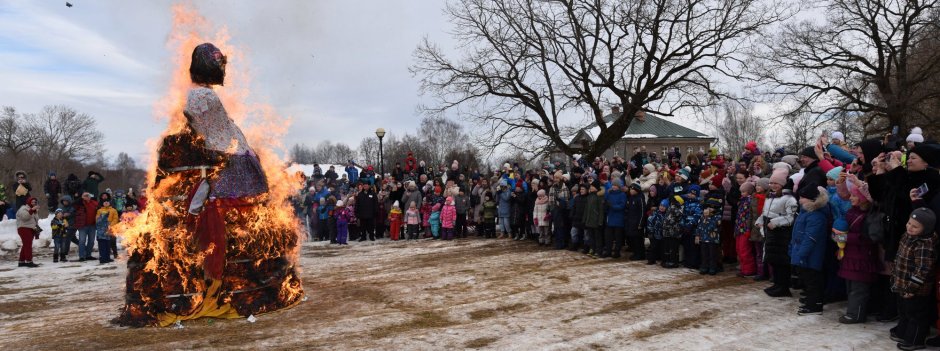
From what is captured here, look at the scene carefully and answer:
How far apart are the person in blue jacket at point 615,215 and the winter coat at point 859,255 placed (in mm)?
5172

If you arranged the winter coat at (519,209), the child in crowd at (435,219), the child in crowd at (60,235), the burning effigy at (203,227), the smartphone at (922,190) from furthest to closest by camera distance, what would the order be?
the child in crowd at (435,219) < the winter coat at (519,209) < the child in crowd at (60,235) < the burning effigy at (203,227) < the smartphone at (922,190)

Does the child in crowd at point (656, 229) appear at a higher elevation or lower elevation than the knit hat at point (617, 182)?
lower

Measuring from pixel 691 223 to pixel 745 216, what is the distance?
103cm

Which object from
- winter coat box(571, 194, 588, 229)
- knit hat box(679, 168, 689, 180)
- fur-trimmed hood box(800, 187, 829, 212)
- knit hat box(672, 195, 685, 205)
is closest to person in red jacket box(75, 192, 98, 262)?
winter coat box(571, 194, 588, 229)

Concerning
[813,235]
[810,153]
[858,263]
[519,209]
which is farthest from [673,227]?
[519,209]

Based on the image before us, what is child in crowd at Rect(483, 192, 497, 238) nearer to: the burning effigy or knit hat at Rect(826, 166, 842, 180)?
the burning effigy

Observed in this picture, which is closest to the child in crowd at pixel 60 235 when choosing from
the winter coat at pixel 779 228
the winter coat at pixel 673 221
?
the winter coat at pixel 673 221

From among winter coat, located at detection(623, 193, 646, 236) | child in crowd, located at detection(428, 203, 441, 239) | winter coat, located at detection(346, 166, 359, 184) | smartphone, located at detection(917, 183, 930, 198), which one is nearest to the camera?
smartphone, located at detection(917, 183, 930, 198)

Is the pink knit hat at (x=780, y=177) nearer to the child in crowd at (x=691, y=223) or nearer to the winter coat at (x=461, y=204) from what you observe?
the child in crowd at (x=691, y=223)

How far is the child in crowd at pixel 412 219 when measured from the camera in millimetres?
16797

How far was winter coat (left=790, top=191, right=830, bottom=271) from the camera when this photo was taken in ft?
22.2

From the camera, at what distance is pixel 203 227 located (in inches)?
267

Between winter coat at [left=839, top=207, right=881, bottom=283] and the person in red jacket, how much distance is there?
15045mm

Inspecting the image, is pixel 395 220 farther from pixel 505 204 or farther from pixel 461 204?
pixel 505 204
